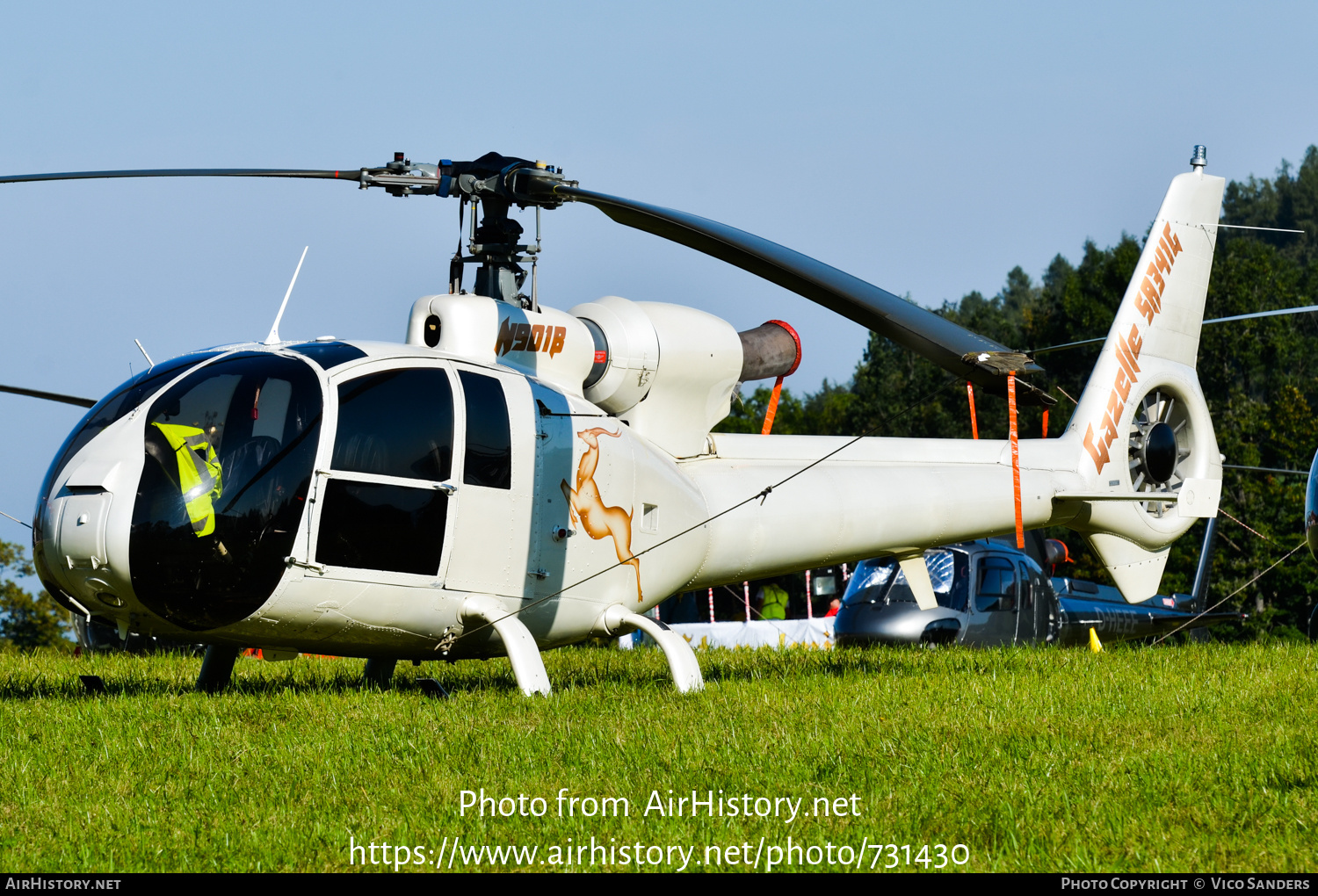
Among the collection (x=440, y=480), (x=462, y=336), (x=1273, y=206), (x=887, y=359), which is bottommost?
(x=440, y=480)

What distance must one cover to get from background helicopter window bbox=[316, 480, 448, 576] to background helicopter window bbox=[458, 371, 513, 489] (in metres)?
0.32

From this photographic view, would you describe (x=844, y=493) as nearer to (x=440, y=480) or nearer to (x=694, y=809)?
(x=440, y=480)

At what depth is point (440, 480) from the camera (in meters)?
8.05

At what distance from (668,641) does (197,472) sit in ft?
10.6

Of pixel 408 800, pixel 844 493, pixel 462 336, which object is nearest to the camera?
pixel 408 800

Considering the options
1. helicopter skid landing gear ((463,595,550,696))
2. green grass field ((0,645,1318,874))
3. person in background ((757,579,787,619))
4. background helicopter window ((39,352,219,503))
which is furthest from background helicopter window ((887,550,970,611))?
background helicopter window ((39,352,219,503))

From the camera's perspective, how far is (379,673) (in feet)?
32.4

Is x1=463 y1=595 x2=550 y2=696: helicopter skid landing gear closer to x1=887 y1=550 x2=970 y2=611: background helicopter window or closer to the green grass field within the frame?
the green grass field

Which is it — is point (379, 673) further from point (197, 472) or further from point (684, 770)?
point (684, 770)

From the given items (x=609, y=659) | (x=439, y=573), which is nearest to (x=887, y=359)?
(x=609, y=659)

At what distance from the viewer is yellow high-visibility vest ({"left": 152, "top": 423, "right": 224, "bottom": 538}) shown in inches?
289

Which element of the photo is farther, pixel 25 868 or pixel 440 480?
pixel 440 480

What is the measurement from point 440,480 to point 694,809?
11.1 feet

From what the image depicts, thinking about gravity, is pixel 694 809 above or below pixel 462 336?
below
